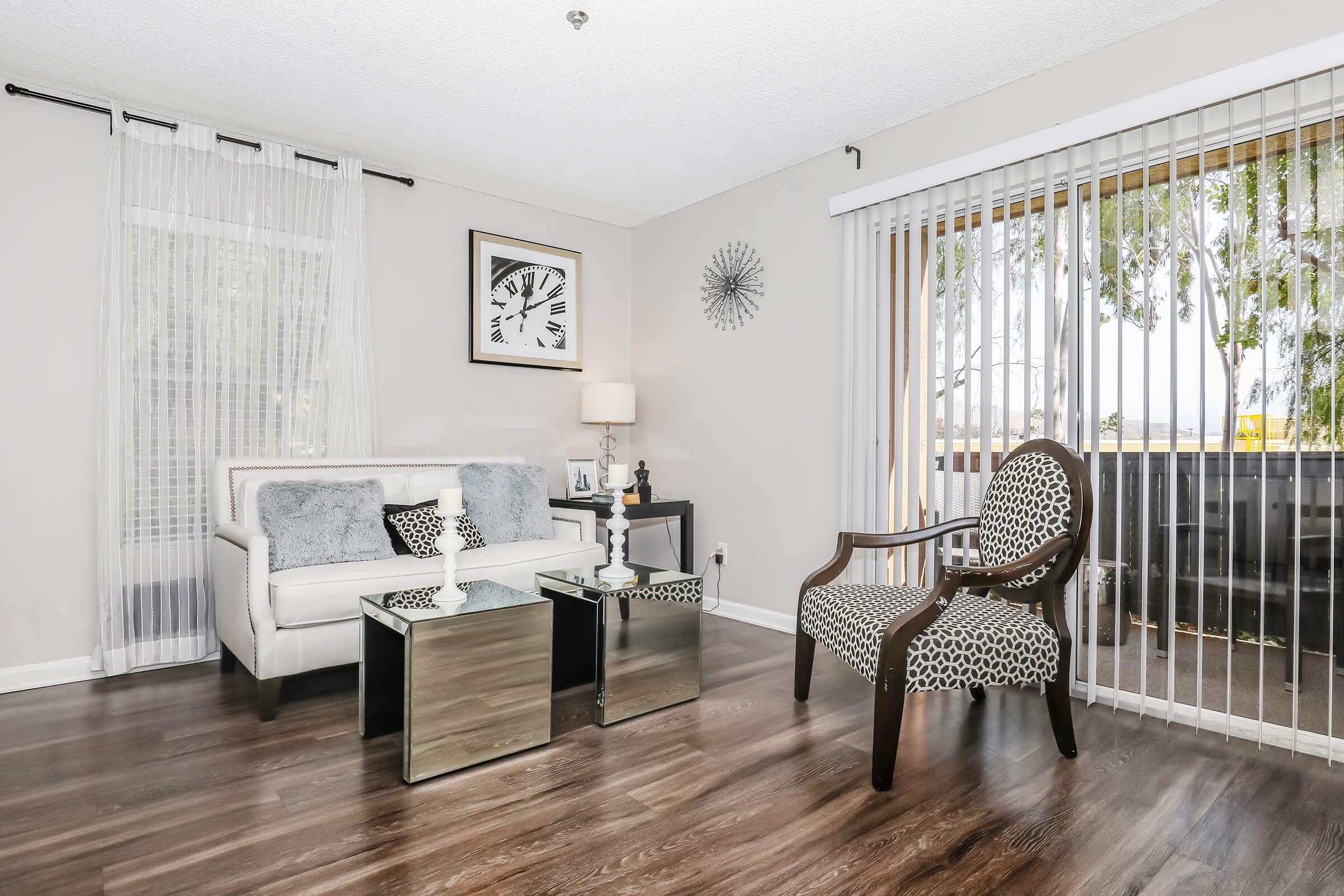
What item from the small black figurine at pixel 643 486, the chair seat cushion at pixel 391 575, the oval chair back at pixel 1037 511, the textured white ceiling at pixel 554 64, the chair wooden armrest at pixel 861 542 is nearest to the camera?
the oval chair back at pixel 1037 511

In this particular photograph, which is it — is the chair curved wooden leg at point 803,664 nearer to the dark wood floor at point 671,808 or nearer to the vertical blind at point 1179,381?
the dark wood floor at point 671,808

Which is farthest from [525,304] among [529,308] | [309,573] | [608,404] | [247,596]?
[247,596]

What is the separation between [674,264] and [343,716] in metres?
3.15

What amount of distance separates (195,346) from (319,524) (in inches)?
41.3

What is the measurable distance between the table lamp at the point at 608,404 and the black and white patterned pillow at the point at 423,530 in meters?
1.24

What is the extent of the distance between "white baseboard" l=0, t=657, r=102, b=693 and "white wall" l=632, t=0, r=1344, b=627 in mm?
2778

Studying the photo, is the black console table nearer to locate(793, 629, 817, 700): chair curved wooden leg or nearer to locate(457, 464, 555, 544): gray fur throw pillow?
locate(457, 464, 555, 544): gray fur throw pillow

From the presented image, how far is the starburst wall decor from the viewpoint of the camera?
4121 millimetres

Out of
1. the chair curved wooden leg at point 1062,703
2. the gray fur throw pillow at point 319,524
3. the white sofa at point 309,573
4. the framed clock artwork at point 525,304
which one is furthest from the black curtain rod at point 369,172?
the chair curved wooden leg at point 1062,703

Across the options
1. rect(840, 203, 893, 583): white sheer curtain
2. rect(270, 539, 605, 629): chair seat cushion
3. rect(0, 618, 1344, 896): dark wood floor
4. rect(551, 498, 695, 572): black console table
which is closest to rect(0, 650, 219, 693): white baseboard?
rect(0, 618, 1344, 896): dark wood floor

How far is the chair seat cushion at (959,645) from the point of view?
7.06 feet

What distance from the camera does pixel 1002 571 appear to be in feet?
7.25

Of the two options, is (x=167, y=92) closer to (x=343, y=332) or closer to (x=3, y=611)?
(x=343, y=332)

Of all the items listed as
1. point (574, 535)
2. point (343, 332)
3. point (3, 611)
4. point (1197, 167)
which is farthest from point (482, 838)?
point (1197, 167)
